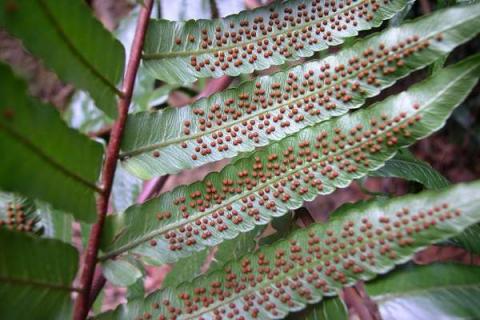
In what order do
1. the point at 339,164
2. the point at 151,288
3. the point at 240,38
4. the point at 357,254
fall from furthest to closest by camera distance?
1. the point at 151,288
2. the point at 240,38
3. the point at 339,164
4. the point at 357,254

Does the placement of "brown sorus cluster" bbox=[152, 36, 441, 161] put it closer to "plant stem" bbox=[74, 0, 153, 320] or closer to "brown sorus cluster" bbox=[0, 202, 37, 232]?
"plant stem" bbox=[74, 0, 153, 320]

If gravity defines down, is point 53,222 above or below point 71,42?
below

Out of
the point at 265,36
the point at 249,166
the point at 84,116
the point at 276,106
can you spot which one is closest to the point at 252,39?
the point at 265,36

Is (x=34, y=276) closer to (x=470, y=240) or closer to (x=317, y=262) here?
(x=317, y=262)

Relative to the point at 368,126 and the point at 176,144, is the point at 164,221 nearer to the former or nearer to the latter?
the point at 176,144

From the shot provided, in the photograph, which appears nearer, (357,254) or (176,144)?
(357,254)

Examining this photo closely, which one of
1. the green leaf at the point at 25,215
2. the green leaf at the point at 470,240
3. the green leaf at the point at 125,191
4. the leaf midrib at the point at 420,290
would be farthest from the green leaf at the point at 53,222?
the green leaf at the point at 470,240

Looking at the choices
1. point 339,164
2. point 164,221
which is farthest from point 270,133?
point 164,221

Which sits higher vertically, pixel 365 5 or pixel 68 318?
pixel 365 5
